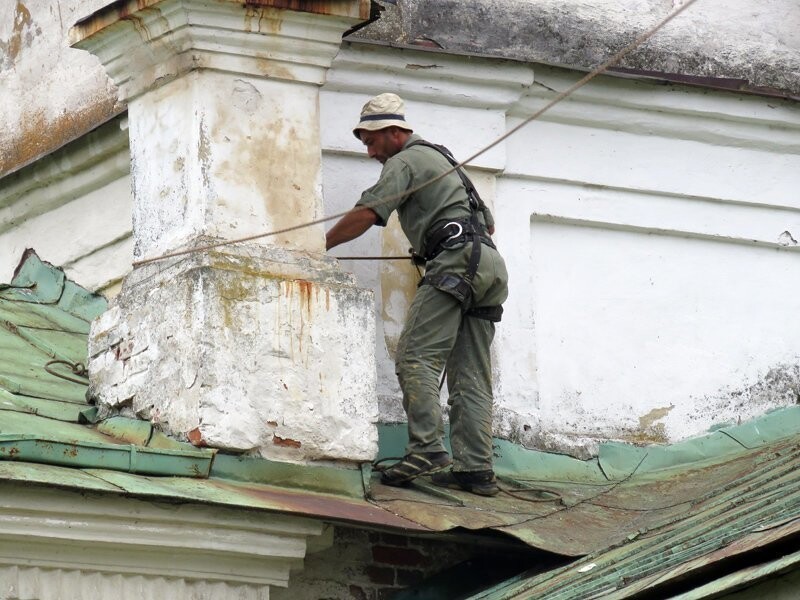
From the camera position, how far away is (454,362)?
28.7ft

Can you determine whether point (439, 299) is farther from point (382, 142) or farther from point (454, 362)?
point (382, 142)

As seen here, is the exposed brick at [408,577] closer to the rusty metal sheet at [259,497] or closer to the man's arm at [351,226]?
the rusty metal sheet at [259,497]

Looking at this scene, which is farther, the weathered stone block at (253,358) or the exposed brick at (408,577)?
the exposed brick at (408,577)

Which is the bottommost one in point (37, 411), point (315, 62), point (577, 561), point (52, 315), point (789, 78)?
point (577, 561)

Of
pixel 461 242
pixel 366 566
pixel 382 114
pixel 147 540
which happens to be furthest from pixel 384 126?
pixel 147 540

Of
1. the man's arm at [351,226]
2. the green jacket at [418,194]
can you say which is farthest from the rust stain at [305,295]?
the green jacket at [418,194]

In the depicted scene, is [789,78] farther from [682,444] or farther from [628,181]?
[682,444]

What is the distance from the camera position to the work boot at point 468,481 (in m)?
8.55

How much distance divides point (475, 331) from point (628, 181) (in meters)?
1.46

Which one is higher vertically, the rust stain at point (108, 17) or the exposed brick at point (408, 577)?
the rust stain at point (108, 17)

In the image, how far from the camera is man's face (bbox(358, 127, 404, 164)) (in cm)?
883

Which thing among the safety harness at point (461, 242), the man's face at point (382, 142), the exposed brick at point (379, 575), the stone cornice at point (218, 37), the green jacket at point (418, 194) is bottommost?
the exposed brick at point (379, 575)

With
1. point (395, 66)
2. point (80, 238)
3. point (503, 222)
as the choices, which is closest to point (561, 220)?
point (503, 222)

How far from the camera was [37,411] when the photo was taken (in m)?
8.16
